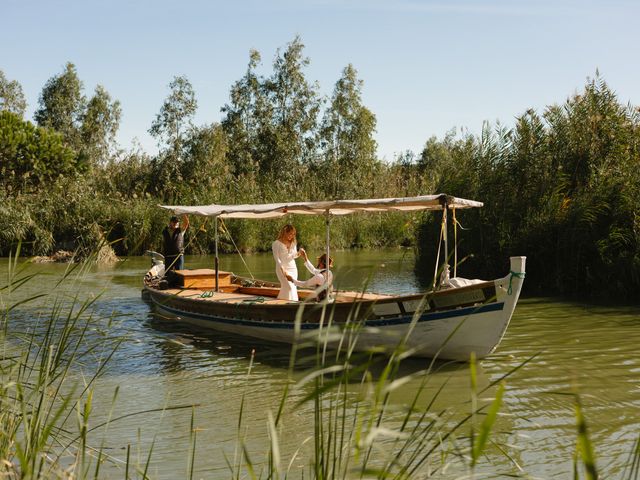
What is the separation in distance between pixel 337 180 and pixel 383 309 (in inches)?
1483

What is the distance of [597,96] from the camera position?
1778 centimetres

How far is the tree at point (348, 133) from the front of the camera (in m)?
49.2

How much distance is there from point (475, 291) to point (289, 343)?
358cm

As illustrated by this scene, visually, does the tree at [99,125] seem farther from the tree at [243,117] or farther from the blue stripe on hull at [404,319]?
the blue stripe on hull at [404,319]

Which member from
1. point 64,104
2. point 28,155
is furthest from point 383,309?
point 64,104

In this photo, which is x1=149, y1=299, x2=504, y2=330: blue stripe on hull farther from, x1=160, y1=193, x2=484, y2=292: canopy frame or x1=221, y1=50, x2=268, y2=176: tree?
x1=221, y1=50, x2=268, y2=176: tree

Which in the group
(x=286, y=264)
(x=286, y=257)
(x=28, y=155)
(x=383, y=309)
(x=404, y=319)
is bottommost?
(x=404, y=319)

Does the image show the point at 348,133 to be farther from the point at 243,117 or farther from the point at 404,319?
the point at 404,319

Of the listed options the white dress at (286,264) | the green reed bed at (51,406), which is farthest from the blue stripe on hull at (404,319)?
the green reed bed at (51,406)

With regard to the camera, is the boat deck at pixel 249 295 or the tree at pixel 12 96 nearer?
the boat deck at pixel 249 295

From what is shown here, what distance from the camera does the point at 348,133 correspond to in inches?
1951

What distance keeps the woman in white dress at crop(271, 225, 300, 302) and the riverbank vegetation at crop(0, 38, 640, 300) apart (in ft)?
8.76

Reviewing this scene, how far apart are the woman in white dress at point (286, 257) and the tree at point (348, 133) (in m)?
36.5

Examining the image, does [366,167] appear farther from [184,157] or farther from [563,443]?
[563,443]
